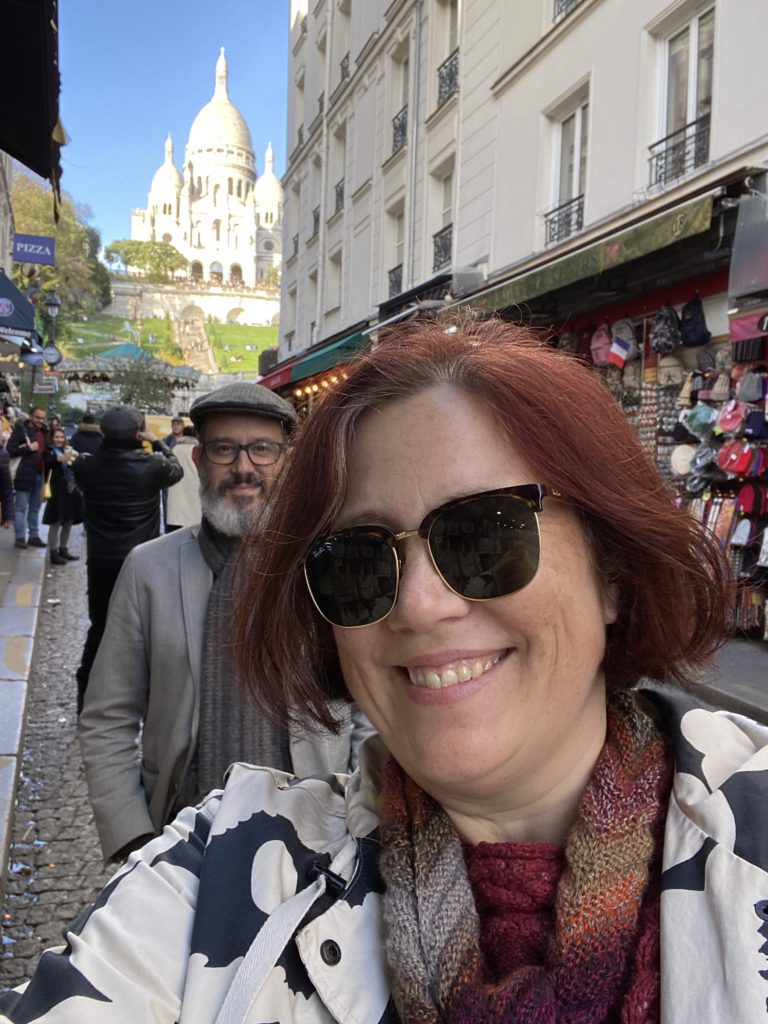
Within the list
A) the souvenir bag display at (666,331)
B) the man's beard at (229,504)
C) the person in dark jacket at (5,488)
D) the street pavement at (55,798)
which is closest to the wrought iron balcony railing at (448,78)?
the souvenir bag display at (666,331)

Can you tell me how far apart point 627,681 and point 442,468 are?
545mm

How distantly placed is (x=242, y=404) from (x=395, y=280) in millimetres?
13990

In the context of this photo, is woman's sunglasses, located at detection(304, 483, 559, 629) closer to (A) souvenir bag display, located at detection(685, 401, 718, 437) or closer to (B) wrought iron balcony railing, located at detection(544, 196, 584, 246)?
(A) souvenir bag display, located at detection(685, 401, 718, 437)

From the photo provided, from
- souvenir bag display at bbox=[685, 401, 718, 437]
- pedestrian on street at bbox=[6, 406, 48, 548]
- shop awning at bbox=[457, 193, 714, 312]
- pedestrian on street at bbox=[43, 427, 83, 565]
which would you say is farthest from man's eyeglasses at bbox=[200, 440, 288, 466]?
pedestrian on street at bbox=[6, 406, 48, 548]

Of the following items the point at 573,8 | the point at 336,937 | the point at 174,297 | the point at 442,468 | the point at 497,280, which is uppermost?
the point at 174,297

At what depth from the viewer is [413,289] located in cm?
1340

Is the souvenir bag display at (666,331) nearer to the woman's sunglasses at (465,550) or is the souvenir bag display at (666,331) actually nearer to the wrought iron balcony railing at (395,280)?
the woman's sunglasses at (465,550)

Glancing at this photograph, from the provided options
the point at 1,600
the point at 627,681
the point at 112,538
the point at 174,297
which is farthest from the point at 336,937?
the point at 174,297

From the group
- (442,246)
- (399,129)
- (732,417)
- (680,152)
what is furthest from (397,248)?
(732,417)

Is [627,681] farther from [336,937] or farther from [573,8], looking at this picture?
[573,8]

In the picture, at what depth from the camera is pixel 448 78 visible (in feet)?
45.8

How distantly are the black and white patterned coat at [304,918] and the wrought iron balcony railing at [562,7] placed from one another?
11.4m

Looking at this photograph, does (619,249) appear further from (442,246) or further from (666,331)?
(442,246)

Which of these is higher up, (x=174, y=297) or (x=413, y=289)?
(x=174, y=297)
